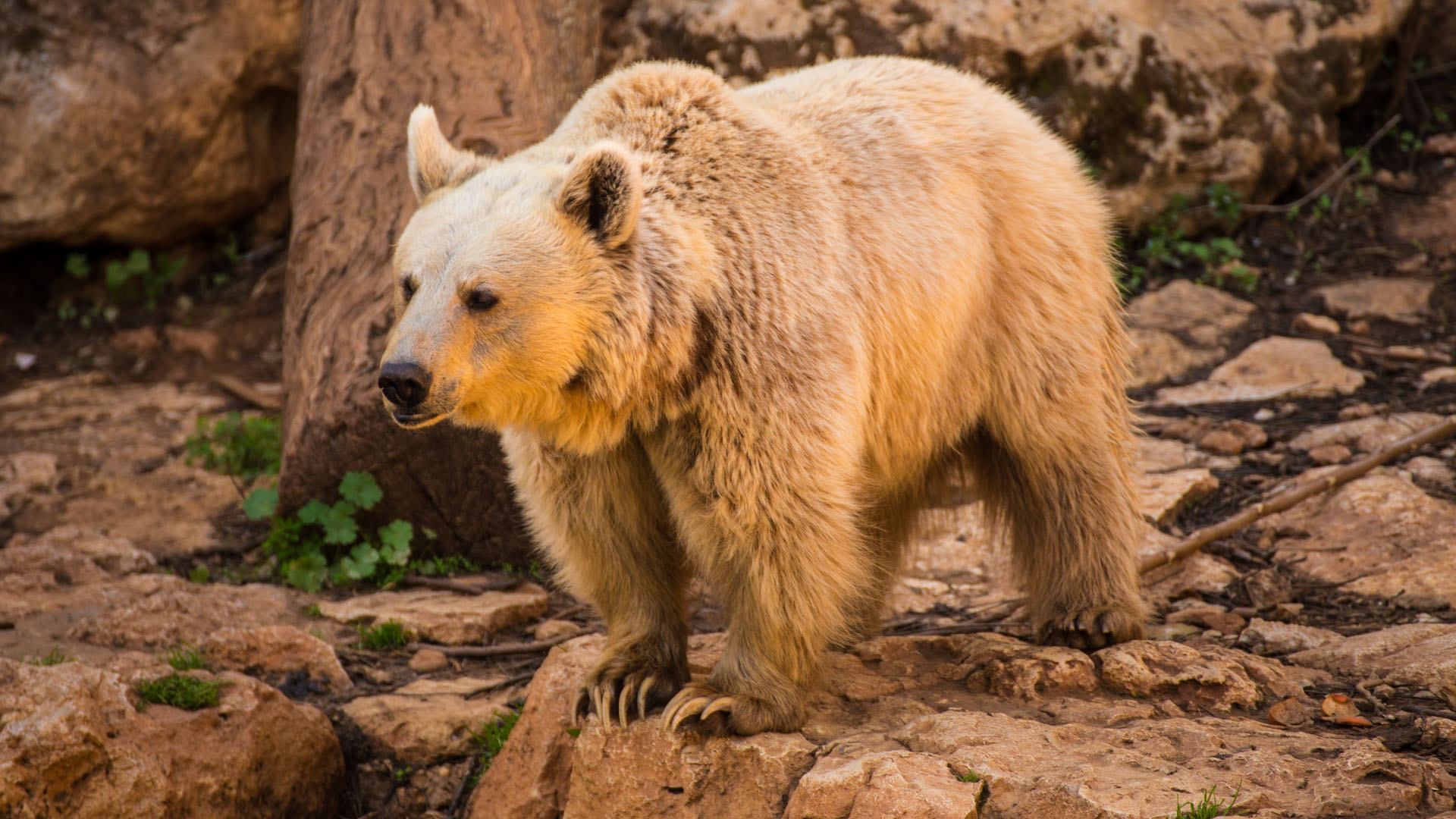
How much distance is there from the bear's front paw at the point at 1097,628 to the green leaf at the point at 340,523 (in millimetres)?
3220

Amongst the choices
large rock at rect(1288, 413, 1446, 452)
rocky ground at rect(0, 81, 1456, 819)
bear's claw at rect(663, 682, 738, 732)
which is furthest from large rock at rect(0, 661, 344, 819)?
large rock at rect(1288, 413, 1446, 452)

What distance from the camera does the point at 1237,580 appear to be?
17.5 ft

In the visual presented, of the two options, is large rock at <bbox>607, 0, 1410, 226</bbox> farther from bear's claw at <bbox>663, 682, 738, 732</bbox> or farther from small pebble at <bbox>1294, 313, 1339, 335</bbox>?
bear's claw at <bbox>663, 682, 738, 732</bbox>

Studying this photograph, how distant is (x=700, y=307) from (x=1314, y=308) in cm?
527

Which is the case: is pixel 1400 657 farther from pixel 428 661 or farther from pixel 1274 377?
pixel 428 661

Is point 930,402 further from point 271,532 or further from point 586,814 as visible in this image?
point 271,532

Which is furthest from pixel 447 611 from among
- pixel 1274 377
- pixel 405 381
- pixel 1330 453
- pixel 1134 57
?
pixel 1134 57

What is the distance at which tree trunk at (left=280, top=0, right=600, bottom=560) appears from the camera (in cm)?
576

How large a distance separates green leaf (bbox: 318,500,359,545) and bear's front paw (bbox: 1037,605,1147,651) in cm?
322

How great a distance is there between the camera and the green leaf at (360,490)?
5.77 metres

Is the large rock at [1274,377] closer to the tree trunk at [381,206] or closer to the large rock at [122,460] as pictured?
the tree trunk at [381,206]

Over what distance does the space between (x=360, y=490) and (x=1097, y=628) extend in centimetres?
335

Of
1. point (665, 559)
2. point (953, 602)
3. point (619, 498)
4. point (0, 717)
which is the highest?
point (619, 498)

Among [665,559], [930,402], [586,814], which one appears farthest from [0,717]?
[930,402]
